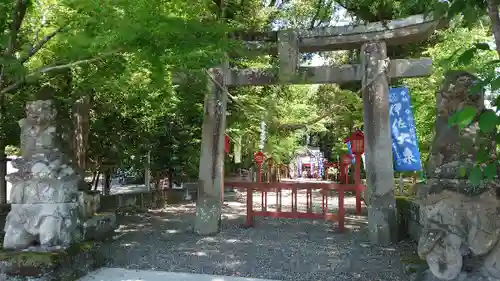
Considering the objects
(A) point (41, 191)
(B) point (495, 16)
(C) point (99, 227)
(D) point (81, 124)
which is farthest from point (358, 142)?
(B) point (495, 16)

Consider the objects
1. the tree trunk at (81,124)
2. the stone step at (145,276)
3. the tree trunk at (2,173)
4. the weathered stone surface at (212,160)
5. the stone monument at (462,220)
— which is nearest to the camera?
the stone monument at (462,220)

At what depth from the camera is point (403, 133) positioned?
8703mm

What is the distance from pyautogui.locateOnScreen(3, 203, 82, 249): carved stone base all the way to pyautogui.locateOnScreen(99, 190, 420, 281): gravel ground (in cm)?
123

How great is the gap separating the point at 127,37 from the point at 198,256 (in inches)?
170

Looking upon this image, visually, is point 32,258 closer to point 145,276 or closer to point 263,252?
point 145,276

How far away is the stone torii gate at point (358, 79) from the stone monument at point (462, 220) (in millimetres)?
4181

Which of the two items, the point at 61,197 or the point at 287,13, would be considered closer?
the point at 61,197

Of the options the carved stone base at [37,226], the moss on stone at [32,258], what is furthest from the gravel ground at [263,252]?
the moss on stone at [32,258]

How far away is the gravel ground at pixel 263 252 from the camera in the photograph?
6.43 m

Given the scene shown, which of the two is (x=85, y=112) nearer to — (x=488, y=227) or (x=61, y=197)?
(x=61, y=197)

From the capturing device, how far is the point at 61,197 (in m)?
5.99

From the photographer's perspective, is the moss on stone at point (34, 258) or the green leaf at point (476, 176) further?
the moss on stone at point (34, 258)

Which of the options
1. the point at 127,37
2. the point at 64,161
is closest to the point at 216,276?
the point at 64,161

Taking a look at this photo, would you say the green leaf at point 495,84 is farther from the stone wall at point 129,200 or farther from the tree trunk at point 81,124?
the stone wall at point 129,200
